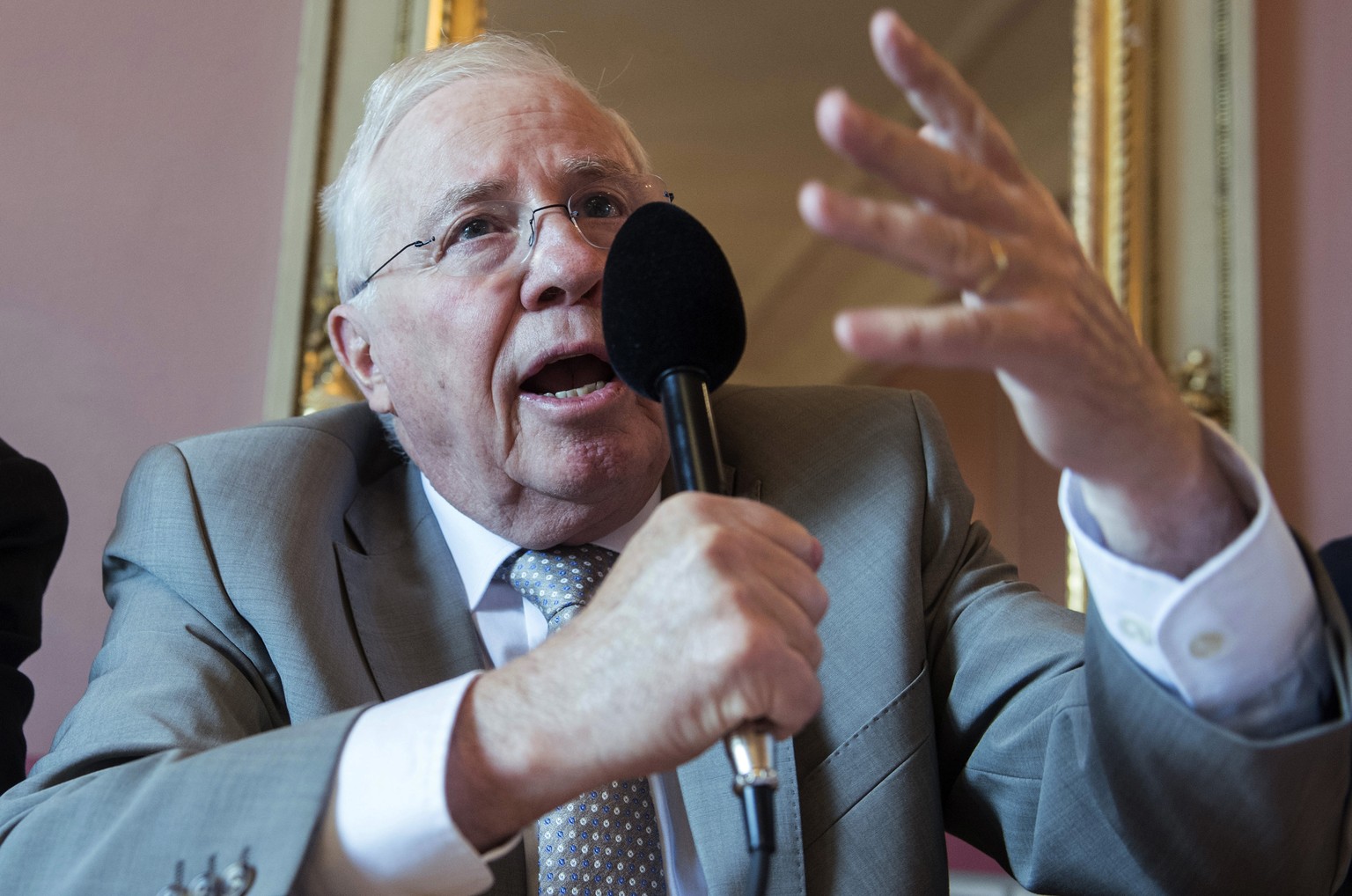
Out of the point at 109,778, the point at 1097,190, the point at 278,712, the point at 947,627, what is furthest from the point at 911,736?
the point at 1097,190

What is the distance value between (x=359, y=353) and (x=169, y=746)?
0.75 metres

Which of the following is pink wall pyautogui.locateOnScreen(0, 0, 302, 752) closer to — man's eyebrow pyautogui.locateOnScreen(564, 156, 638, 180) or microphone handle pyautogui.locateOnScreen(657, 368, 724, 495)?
man's eyebrow pyautogui.locateOnScreen(564, 156, 638, 180)

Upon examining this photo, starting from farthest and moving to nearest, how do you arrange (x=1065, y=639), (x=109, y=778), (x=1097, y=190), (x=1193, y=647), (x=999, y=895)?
1. (x=1097, y=190)
2. (x=999, y=895)
3. (x=1065, y=639)
4. (x=109, y=778)
5. (x=1193, y=647)

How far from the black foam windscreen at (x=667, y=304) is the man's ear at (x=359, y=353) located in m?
0.67

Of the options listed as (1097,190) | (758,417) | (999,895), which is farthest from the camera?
(1097,190)

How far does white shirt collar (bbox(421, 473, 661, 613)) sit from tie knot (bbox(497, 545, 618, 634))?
0.01 meters

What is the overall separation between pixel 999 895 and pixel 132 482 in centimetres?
153

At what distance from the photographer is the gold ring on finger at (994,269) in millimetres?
784

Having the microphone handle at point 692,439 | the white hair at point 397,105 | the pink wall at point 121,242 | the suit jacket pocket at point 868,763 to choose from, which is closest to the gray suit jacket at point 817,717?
the suit jacket pocket at point 868,763

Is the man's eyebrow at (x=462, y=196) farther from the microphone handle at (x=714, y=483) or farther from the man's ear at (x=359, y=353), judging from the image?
the microphone handle at (x=714, y=483)

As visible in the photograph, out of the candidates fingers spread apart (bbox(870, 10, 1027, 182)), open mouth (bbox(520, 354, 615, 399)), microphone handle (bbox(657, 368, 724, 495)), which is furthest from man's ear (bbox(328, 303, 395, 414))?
fingers spread apart (bbox(870, 10, 1027, 182))

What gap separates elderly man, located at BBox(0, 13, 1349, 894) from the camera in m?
0.86

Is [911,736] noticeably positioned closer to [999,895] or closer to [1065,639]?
[1065,639]

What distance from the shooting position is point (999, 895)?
2.08 m
